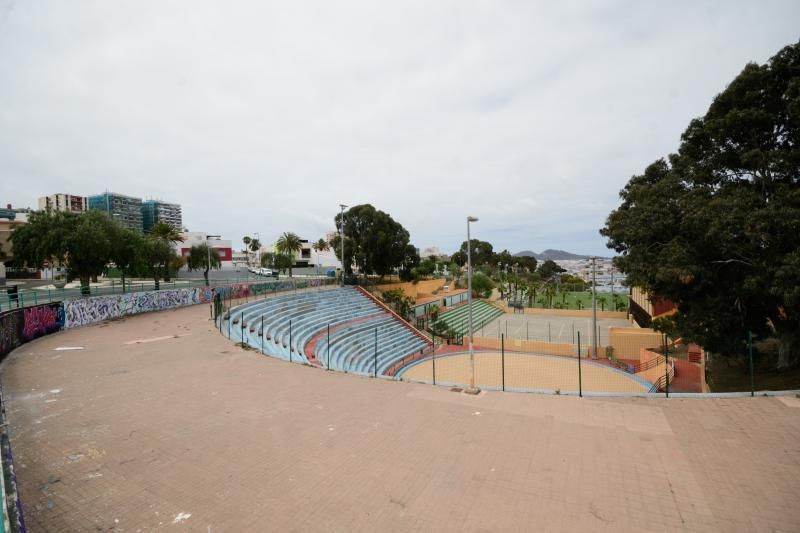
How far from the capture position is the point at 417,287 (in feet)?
194

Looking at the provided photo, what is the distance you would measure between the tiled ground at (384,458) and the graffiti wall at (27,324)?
523cm

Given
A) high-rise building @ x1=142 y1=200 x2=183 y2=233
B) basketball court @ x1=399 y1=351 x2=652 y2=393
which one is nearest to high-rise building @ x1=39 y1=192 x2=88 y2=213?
high-rise building @ x1=142 y1=200 x2=183 y2=233

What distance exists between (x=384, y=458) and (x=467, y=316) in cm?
4419

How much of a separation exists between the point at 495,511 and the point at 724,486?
4438mm

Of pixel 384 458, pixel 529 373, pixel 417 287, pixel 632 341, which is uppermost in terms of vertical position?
A: pixel 417 287

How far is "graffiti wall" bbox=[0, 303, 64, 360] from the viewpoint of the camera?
16188mm

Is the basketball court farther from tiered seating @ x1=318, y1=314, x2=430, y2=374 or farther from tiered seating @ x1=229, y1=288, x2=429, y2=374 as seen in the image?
tiered seating @ x1=229, y1=288, x2=429, y2=374

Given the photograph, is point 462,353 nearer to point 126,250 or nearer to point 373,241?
point 373,241

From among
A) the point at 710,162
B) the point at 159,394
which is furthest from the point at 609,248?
the point at 159,394

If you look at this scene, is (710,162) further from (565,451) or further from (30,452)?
(30,452)

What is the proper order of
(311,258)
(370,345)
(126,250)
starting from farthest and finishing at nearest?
(311,258), (126,250), (370,345)

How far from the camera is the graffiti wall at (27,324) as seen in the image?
16188mm

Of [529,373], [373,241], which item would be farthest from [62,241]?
[529,373]

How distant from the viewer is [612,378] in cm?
2405
